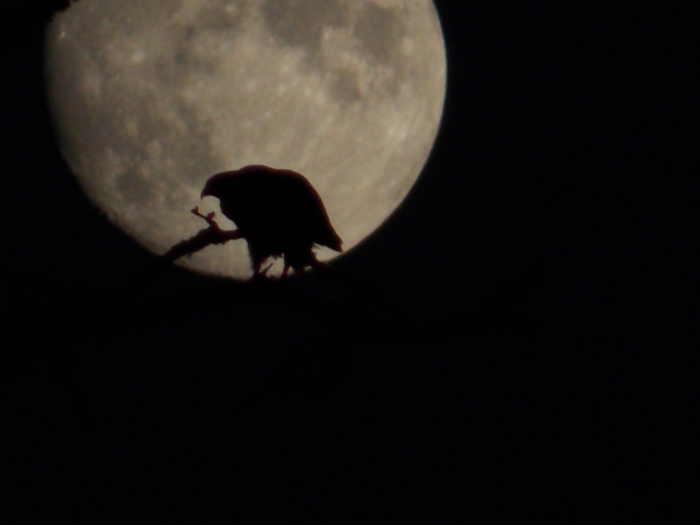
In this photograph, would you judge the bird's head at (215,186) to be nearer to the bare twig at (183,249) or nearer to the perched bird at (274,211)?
the perched bird at (274,211)

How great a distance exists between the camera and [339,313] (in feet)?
6.85

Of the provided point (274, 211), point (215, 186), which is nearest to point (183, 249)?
point (274, 211)

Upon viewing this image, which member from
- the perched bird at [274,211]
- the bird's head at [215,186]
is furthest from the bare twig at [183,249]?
the bird's head at [215,186]

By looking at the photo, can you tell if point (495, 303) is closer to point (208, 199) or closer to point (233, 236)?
point (233, 236)

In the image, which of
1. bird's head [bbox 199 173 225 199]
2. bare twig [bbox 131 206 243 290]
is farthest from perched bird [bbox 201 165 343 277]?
bare twig [bbox 131 206 243 290]

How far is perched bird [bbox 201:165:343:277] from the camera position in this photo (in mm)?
4754

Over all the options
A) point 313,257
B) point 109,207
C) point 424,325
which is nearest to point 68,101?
point 109,207

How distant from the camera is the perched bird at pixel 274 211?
4.75m

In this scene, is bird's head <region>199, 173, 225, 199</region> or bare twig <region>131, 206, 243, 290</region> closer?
bare twig <region>131, 206, 243, 290</region>

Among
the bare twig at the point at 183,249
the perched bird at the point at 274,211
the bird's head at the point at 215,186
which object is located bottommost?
the bare twig at the point at 183,249

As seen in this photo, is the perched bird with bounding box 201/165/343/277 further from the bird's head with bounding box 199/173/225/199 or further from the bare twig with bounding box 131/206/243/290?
the bare twig with bounding box 131/206/243/290

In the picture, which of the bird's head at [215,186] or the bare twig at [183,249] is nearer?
the bare twig at [183,249]

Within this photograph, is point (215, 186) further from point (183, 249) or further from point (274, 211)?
point (183, 249)

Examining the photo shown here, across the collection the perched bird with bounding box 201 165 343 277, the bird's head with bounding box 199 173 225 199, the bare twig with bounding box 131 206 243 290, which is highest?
the bird's head with bounding box 199 173 225 199
